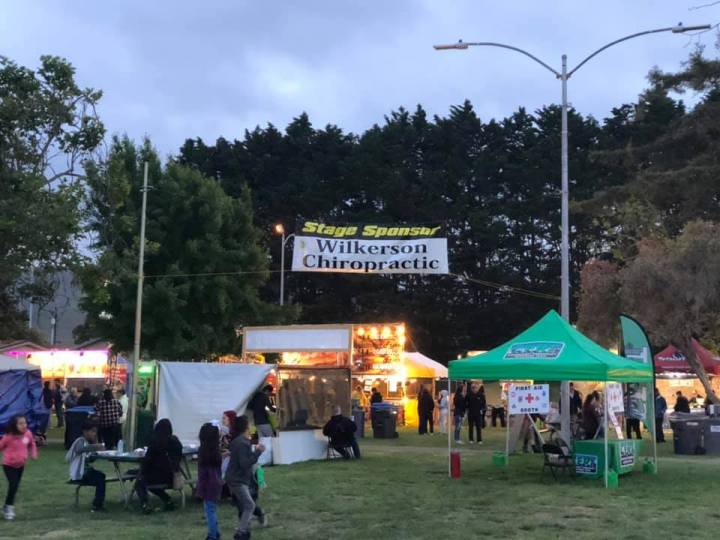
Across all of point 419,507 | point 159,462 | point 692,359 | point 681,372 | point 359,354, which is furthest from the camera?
point 681,372

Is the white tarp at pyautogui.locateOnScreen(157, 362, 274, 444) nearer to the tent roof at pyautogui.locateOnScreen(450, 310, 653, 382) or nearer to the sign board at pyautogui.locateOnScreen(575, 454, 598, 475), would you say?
the tent roof at pyautogui.locateOnScreen(450, 310, 653, 382)

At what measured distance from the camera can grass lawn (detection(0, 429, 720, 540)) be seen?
10109mm

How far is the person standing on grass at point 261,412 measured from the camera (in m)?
17.4

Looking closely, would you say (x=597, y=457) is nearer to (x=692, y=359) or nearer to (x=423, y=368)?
(x=692, y=359)

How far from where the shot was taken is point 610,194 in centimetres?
3438

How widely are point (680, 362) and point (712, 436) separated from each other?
14480 mm

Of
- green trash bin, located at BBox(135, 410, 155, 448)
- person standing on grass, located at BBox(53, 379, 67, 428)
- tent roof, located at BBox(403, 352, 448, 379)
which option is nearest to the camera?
green trash bin, located at BBox(135, 410, 155, 448)

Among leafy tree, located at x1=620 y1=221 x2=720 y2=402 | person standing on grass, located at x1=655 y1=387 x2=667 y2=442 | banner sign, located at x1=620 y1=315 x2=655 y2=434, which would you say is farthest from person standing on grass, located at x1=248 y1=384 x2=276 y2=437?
leafy tree, located at x1=620 y1=221 x2=720 y2=402

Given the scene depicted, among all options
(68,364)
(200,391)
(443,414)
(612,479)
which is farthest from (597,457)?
(68,364)

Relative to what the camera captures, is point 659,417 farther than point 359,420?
No

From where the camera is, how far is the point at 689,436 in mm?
20453

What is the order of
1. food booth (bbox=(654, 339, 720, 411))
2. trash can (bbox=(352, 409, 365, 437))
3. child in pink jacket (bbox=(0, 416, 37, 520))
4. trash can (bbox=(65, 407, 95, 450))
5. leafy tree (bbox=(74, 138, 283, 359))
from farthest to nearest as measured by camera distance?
food booth (bbox=(654, 339, 720, 411)), leafy tree (bbox=(74, 138, 283, 359)), trash can (bbox=(352, 409, 365, 437)), trash can (bbox=(65, 407, 95, 450)), child in pink jacket (bbox=(0, 416, 37, 520))

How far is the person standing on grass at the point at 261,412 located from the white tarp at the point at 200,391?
0.60 ft

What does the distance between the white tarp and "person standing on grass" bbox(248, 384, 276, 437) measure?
0.60 feet
